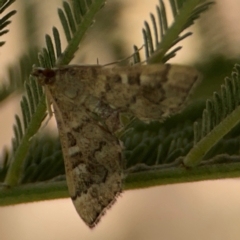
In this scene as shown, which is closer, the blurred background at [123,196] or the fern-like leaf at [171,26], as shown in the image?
the fern-like leaf at [171,26]

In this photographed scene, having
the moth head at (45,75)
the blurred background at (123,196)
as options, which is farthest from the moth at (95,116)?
the blurred background at (123,196)

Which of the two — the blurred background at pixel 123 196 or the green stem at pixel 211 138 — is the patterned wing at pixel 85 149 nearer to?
the green stem at pixel 211 138

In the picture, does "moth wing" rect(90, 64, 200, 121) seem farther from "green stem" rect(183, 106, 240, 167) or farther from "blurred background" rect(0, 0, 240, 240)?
"blurred background" rect(0, 0, 240, 240)

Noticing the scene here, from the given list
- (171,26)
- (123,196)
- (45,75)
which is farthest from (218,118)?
(123,196)

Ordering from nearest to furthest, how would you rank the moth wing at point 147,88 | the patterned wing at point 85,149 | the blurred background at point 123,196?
the moth wing at point 147,88
the patterned wing at point 85,149
the blurred background at point 123,196

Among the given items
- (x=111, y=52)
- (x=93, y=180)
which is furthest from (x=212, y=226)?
(x=93, y=180)

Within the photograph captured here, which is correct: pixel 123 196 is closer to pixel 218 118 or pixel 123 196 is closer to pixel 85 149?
pixel 85 149
